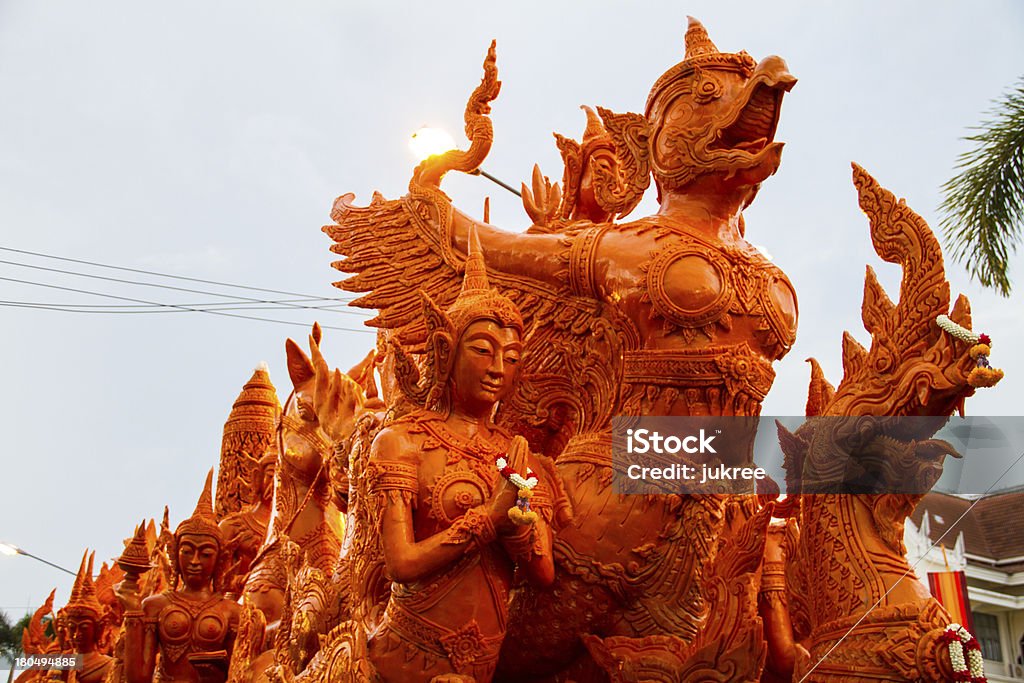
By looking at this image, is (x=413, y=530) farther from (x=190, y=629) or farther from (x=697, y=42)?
(x=190, y=629)

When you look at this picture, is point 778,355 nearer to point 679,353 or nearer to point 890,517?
point 679,353

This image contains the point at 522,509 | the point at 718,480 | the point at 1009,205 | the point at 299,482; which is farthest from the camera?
the point at 1009,205

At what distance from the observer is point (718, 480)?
388 centimetres

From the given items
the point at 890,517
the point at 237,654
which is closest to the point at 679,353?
the point at 890,517

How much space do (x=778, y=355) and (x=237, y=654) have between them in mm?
3280

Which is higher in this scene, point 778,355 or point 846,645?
point 778,355

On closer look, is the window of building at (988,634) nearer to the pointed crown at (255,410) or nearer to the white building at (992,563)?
the white building at (992,563)

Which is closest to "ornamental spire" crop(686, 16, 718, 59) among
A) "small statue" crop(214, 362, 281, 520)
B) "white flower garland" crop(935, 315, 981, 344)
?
Answer: "white flower garland" crop(935, 315, 981, 344)

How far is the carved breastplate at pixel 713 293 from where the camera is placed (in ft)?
13.0

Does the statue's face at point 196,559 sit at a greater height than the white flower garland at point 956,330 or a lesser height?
lesser

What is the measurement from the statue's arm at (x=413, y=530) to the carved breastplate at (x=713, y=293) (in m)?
1.03

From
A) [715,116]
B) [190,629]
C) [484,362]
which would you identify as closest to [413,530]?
[484,362]

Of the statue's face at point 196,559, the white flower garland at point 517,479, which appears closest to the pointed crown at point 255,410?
the statue's face at point 196,559

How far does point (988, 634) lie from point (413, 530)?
1878 millimetres
